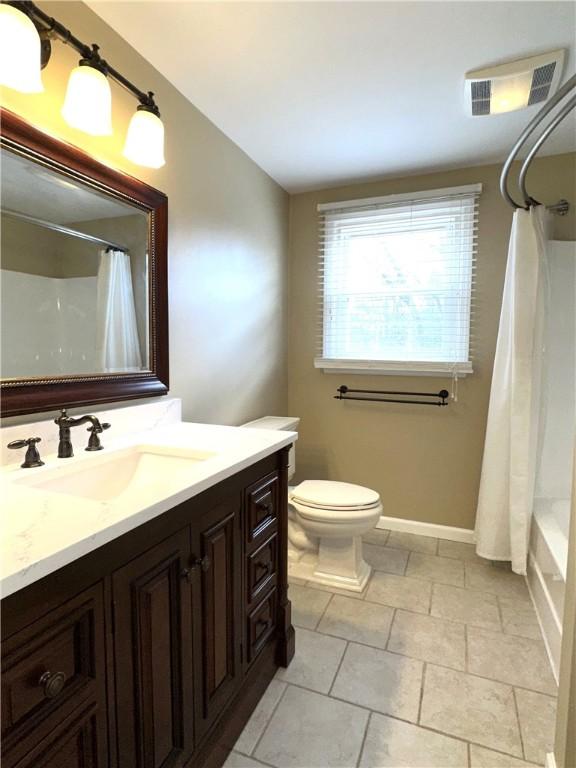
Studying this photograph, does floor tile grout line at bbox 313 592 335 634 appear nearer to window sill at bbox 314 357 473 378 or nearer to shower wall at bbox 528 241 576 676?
shower wall at bbox 528 241 576 676

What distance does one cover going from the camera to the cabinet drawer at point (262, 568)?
1.36 meters

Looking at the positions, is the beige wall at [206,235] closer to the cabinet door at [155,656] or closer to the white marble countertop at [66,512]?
the white marble countertop at [66,512]

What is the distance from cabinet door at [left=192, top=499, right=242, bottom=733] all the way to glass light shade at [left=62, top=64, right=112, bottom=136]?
1157 mm

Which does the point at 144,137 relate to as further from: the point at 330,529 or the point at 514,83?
the point at 330,529

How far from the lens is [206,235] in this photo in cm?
197

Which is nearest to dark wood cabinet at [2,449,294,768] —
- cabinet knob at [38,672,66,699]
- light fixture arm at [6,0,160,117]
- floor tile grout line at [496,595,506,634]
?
cabinet knob at [38,672,66,699]

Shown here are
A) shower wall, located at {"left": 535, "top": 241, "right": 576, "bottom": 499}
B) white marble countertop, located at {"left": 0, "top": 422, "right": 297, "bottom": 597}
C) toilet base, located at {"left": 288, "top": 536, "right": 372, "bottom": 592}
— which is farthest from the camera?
shower wall, located at {"left": 535, "top": 241, "right": 576, "bottom": 499}

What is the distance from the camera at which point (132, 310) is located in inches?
61.9

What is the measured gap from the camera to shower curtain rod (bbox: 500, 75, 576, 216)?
4.27ft

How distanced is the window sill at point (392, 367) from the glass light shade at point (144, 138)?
1746 mm

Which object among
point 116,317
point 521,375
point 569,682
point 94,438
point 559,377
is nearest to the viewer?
point 569,682

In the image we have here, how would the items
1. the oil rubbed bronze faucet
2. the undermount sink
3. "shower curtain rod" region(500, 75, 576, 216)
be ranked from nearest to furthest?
1. the undermount sink
2. the oil rubbed bronze faucet
3. "shower curtain rod" region(500, 75, 576, 216)

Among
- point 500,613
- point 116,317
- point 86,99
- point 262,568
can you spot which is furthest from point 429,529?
point 86,99

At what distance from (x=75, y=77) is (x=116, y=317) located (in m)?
0.71
